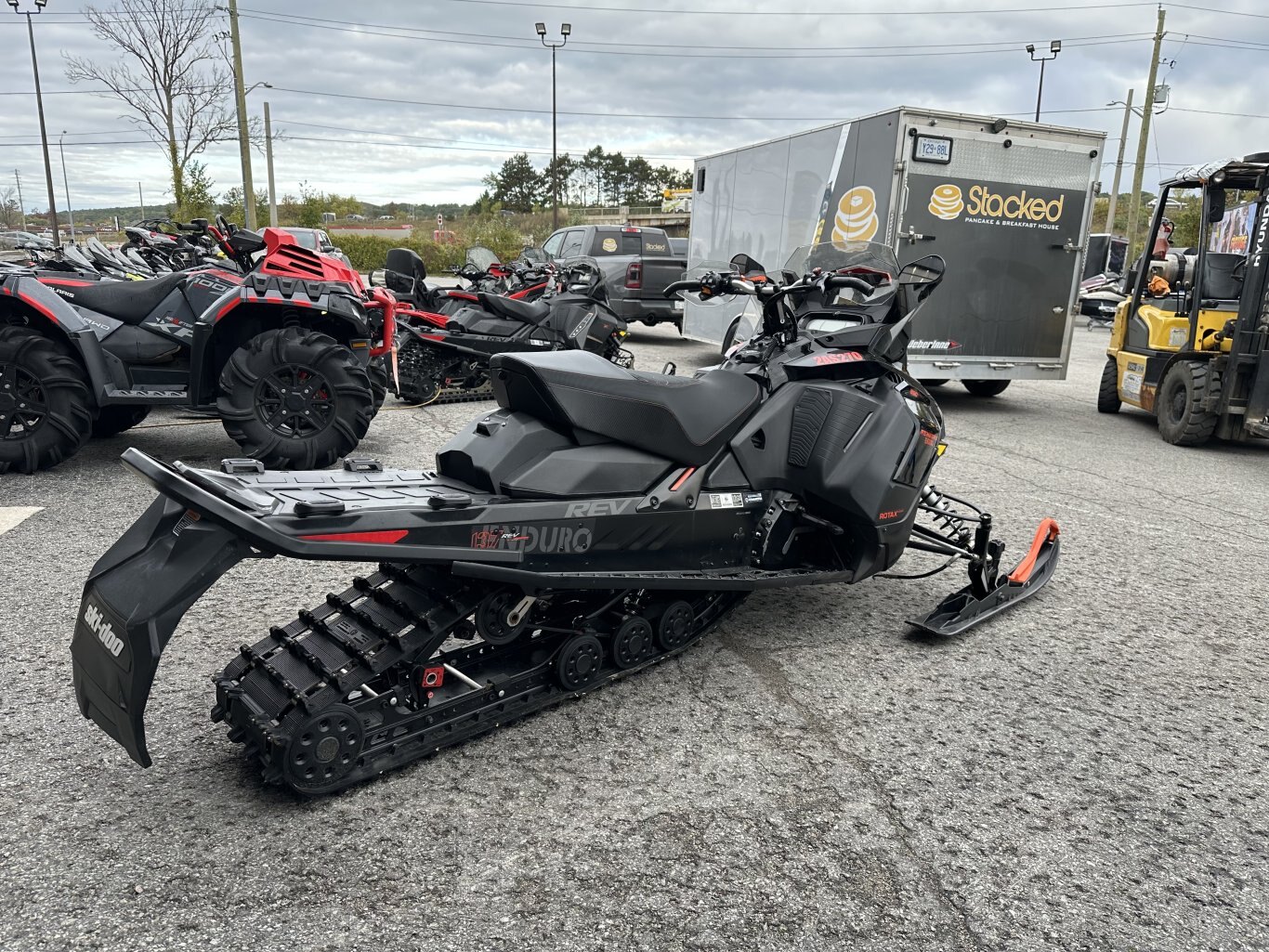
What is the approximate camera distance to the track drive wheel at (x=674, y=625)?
3.49 meters

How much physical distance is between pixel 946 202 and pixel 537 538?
7.66m

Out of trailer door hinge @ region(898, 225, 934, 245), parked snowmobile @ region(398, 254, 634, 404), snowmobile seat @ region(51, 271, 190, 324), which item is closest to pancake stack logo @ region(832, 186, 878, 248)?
trailer door hinge @ region(898, 225, 934, 245)

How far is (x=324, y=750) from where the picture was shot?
2559 mm

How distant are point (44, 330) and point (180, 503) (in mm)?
4877

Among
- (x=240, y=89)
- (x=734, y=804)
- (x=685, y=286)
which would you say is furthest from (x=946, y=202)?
(x=240, y=89)

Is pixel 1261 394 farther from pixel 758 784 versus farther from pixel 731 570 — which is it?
pixel 758 784

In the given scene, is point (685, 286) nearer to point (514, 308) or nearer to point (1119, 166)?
point (514, 308)

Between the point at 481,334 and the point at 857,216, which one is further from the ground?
the point at 857,216

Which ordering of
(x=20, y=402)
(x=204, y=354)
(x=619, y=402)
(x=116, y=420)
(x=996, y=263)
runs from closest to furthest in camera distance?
(x=619, y=402) → (x=20, y=402) → (x=204, y=354) → (x=116, y=420) → (x=996, y=263)

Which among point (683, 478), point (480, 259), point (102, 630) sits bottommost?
point (102, 630)

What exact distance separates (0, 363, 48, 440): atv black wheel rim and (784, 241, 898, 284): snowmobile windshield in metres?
4.95

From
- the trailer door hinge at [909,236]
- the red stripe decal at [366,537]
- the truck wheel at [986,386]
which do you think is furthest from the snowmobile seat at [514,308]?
the red stripe decal at [366,537]

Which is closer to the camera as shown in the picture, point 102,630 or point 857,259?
point 102,630

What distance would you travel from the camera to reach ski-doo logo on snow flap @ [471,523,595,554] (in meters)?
2.82
